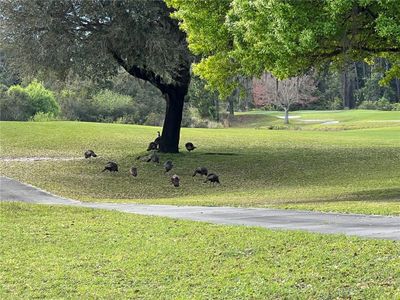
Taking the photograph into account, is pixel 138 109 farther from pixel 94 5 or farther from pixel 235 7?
pixel 235 7

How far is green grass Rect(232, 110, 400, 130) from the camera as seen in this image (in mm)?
63156

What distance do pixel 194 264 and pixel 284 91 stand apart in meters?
63.2

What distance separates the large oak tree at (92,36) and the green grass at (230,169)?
411 centimetres

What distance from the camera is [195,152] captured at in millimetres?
33000

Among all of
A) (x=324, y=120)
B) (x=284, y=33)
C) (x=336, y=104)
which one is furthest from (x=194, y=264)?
(x=336, y=104)

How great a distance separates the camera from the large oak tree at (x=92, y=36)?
1031 inches

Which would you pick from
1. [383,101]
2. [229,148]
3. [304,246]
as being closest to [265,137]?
[229,148]

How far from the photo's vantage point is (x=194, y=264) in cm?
973

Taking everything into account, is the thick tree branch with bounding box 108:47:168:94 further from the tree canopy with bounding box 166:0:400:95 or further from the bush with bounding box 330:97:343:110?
the bush with bounding box 330:97:343:110

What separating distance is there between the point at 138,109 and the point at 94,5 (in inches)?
1474

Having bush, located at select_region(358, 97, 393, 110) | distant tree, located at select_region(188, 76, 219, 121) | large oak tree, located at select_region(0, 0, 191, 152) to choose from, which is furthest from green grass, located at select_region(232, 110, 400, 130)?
large oak tree, located at select_region(0, 0, 191, 152)

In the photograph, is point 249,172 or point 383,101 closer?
point 249,172

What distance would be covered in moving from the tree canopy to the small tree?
43.9 meters

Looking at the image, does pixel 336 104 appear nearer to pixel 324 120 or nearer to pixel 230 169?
pixel 324 120
